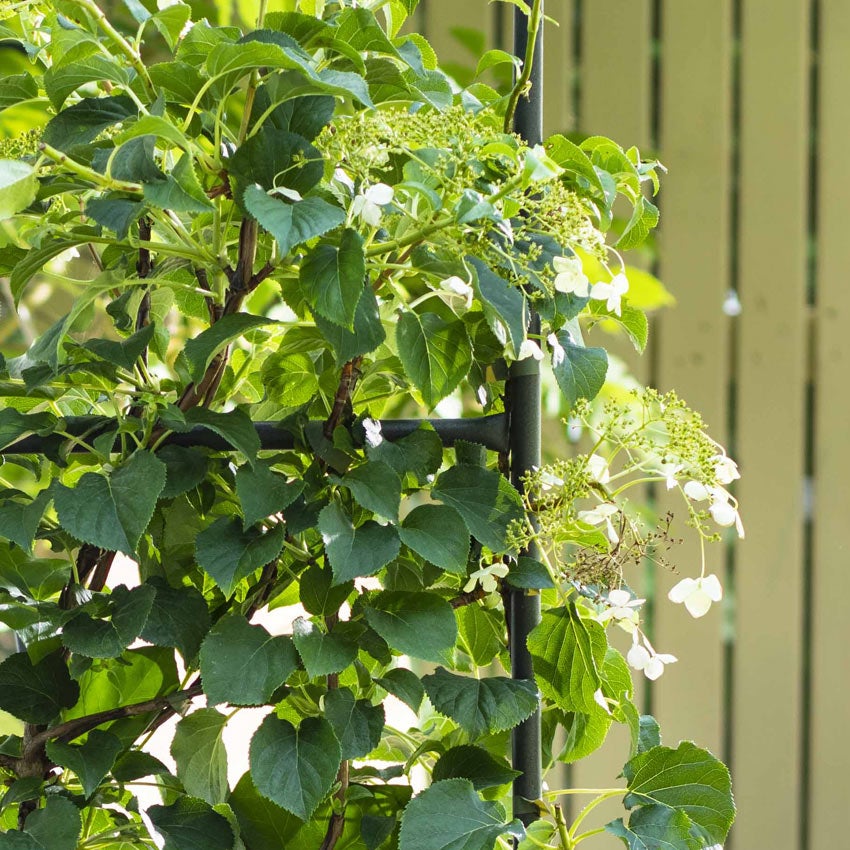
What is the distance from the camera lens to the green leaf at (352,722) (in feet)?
1.68

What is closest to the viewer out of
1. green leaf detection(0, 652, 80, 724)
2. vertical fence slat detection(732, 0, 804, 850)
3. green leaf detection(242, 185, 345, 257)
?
green leaf detection(242, 185, 345, 257)

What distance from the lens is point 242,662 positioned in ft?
1.59

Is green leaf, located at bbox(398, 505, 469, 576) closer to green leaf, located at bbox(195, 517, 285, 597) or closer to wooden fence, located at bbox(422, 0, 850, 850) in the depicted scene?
green leaf, located at bbox(195, 517, 285, 597)

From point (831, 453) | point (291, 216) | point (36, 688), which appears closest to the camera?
point (291, 216)

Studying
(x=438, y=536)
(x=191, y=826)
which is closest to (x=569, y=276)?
(x=438, y=536)

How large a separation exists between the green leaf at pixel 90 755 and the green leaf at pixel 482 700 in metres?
0.16

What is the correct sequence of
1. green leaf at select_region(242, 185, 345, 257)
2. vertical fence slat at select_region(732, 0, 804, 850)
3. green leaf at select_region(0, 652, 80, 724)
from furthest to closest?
vertical fence slat at select_region(732, 0, 804, 850) → green leaf at select_region(0, 652, 80, 724) → green leaf at select_region(242, 185, 345, 257)

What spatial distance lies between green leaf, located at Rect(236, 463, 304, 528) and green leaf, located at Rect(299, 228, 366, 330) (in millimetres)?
89

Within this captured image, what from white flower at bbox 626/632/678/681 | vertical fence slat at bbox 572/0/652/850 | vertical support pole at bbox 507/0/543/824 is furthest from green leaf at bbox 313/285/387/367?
vertical fence slat at bbox 572/0/652/850

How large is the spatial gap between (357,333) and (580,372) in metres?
0.13

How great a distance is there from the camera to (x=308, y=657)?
19.1 inches

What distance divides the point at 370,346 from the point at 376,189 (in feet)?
0.24

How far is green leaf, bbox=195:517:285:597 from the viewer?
483 millimetres

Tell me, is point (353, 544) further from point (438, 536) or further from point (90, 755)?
point (90, 755)
